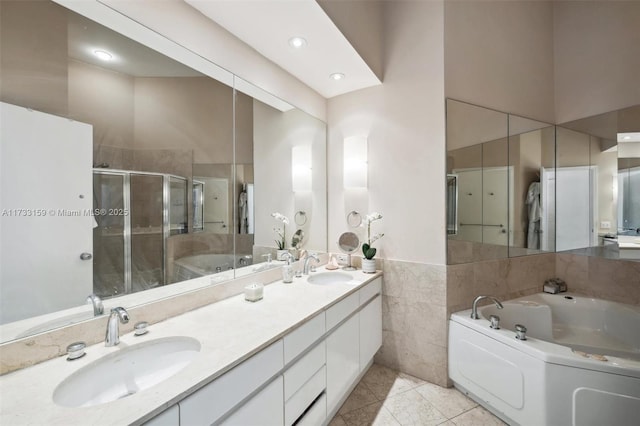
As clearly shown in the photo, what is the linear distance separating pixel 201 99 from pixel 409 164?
1645 millimetres

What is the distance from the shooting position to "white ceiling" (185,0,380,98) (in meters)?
1.45

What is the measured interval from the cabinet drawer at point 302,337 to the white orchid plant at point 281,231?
87cm

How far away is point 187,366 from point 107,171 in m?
0.89

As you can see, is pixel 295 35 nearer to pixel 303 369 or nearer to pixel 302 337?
pixel 302 337

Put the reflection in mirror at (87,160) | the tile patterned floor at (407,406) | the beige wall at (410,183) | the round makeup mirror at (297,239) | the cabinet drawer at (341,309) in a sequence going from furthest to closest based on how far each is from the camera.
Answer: the round makeup mirror at (297,239)
the beige wall at (410,183)
the tile patterned floor at (407,406)
the cabinet drawer at (341,309)
the reflection in mirror at (87,160)

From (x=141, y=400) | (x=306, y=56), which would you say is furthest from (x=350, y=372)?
(x=306, y=56)

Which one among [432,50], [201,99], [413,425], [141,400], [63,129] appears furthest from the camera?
[432,50]

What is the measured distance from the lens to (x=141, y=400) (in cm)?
73

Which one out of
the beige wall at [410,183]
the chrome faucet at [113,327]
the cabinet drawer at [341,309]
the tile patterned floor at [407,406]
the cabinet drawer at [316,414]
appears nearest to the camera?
the chrome faucet at [113,327]

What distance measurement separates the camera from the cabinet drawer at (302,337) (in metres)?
1.20

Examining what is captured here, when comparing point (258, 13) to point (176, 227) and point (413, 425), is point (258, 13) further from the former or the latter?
point (413, 425)

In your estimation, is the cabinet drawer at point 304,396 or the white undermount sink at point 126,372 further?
the cabinet drawer at point 304,396

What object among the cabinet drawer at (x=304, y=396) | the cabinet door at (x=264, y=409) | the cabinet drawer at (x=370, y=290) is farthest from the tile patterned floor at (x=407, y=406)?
the cabinet door at (x=264, y=409)

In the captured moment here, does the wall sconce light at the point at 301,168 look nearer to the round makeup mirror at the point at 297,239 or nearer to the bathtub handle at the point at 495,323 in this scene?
the round makeup mirror at the point at 297,239
